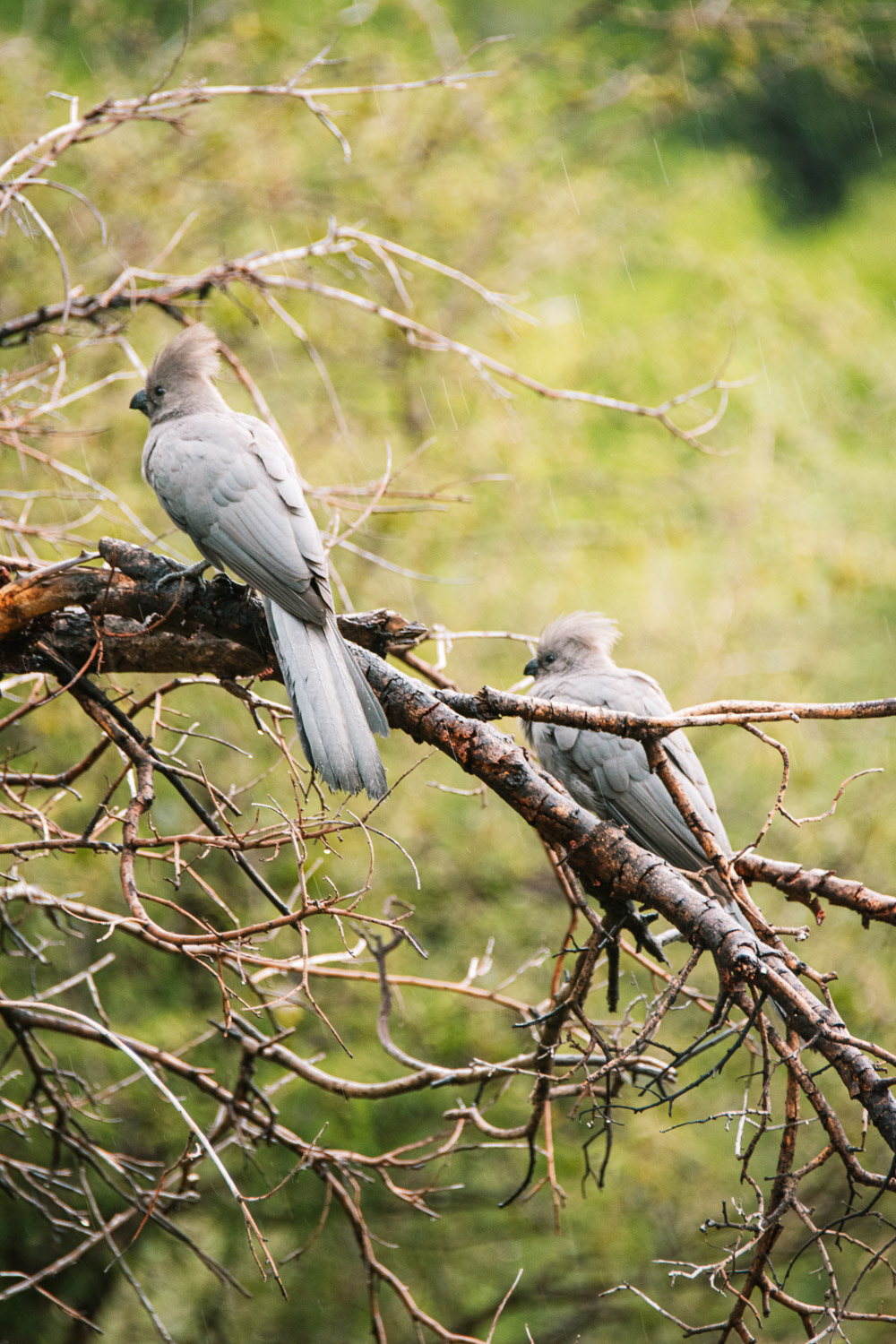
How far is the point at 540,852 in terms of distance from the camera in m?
6.37

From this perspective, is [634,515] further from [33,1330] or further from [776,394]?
[33,1330]

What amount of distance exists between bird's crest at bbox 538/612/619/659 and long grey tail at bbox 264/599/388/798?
168 centimetres

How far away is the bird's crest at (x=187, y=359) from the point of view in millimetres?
3705

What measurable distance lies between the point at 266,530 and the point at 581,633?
5.07 ft

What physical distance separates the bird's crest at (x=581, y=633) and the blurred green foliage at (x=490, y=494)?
0.58 meters

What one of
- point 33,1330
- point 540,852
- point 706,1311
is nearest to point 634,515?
point 540,852

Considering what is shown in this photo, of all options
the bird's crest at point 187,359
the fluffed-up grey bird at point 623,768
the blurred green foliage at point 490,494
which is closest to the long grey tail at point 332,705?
the fluffed-up grey bird at point 623,768

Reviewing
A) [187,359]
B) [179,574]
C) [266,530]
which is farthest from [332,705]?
[187,359]

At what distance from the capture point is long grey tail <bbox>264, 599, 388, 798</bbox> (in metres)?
2.30

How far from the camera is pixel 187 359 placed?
373 centimetres

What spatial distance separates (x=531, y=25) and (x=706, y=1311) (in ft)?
28.2

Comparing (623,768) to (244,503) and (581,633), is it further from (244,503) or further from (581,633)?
(244,503)

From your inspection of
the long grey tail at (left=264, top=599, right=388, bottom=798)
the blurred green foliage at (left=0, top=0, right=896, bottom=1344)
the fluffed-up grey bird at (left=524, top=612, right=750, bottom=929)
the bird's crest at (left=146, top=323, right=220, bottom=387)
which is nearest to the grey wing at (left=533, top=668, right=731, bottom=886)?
the fluffed-up grey bird at (left=524, top=612, right=750, bottom=929)

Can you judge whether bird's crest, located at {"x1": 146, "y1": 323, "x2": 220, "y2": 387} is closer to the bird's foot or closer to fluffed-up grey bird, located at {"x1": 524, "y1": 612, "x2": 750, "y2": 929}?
the bird's foot
